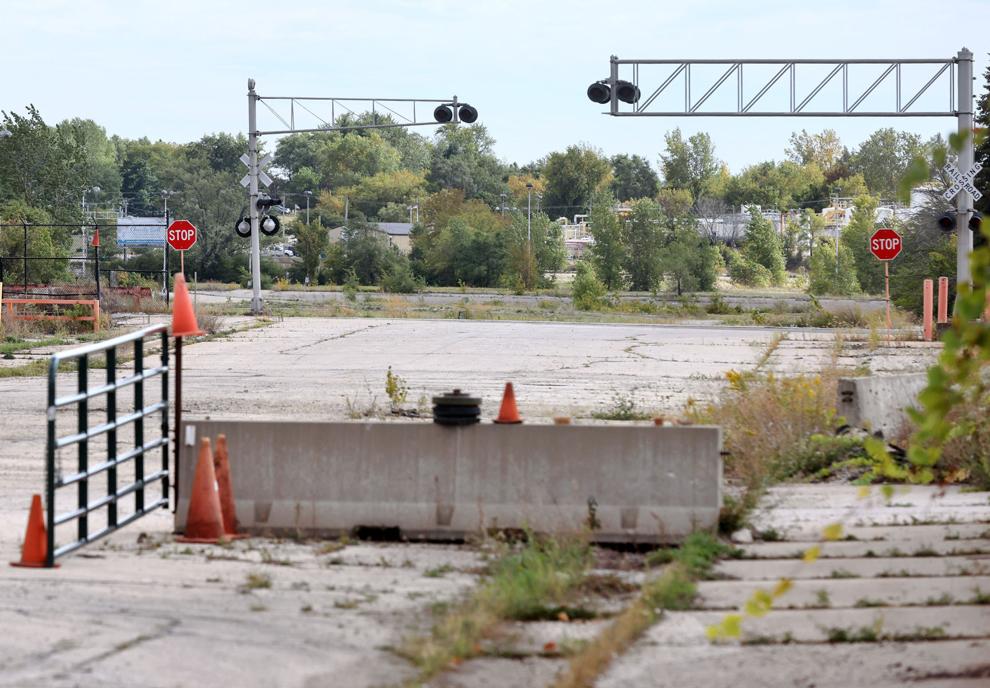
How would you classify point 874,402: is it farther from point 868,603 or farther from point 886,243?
point 886,243

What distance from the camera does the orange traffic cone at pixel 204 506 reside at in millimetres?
9398

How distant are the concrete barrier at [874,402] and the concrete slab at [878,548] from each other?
11.7ft

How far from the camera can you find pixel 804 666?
643cm

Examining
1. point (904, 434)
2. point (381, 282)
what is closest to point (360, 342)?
point (904, 434)

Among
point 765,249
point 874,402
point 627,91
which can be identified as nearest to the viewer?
point 874,402

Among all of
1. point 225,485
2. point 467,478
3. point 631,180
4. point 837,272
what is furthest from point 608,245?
point 631,180

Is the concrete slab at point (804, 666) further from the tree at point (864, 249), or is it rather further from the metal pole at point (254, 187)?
the tree at point (864, 249)

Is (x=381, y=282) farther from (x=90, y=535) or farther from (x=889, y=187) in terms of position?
(x=889, y=187)

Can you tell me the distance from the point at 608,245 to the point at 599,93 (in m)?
48.2

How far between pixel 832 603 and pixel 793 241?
116 metres

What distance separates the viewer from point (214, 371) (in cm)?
2356

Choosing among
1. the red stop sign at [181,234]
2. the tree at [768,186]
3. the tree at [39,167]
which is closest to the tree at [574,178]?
the tree at [768,186]

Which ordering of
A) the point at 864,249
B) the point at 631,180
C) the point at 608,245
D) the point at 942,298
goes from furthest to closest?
the point at 631,180, the point at 864,249, the point at 608,245, the point at 942,298

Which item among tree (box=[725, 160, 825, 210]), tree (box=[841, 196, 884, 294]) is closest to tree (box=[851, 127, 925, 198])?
tree (box=[725, 160, 825, 210])
